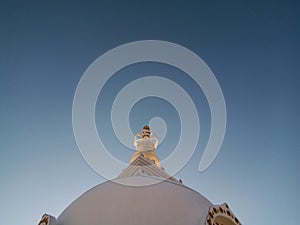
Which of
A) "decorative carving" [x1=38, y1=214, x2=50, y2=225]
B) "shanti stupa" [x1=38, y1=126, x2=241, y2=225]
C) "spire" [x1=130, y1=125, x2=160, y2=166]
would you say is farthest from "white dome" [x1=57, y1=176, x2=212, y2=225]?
"spire" [x1=130, y1=125, x2=160, y2=166]

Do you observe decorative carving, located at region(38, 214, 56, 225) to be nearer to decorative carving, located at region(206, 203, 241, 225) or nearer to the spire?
decorative carving, located at region(206, 203, 241, 225)

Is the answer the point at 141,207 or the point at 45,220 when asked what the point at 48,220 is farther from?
the point at 141,207

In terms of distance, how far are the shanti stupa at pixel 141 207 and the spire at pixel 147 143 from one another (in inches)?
112

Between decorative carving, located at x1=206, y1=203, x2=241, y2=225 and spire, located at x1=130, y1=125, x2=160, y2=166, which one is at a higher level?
spire, located at x1=130, y1=125, x2=160, y2=166

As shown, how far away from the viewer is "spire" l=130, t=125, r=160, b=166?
37.3 feet

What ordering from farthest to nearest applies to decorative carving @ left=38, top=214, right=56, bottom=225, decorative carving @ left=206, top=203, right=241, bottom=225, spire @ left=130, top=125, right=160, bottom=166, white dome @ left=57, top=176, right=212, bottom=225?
spire @ left=130, top=125, right=160, bottom=166
decorative carving @ left=38, top=214, right=56, bottom=225
decorative carving @ left=206, top=203, right=241, bottom=225
white dome @ left=57, top=176, right=212, bottom=225

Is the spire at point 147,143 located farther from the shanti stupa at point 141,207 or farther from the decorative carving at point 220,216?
the decorative carving at point 220,216

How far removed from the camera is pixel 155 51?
438 inches

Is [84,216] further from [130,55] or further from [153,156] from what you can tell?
[130,55]

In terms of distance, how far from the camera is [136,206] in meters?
6.88

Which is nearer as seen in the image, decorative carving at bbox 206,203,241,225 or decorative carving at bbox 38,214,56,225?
decorative carving at bbox 206,203,241,225

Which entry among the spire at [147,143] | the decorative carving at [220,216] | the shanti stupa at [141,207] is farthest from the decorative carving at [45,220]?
the spire at [147,143]

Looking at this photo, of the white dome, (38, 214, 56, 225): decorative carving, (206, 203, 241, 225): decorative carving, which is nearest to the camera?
the white dome

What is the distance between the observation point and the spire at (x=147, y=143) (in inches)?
448
